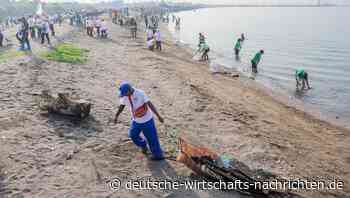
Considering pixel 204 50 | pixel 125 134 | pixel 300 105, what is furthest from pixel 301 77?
pixel 125 134

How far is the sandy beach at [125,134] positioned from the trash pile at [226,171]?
29 cm

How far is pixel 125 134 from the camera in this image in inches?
340

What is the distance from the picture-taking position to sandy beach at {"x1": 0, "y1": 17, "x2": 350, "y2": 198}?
6.50 m

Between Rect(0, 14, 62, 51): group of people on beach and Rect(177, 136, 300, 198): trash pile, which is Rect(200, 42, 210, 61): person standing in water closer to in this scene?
Rect(0, 14, 62, 51): group of people on beach

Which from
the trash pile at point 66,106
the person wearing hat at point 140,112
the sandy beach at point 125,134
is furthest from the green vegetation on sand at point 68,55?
the person wearing hat at point 140,112

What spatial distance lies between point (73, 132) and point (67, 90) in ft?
12.1

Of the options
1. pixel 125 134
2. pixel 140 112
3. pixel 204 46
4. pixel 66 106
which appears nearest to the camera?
pixel 140 112

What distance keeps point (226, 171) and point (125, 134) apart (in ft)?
10.3

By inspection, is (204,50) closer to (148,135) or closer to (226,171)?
(148,135)

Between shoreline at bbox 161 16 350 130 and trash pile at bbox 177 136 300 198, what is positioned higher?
trash pile at bbox 177 136 300 198

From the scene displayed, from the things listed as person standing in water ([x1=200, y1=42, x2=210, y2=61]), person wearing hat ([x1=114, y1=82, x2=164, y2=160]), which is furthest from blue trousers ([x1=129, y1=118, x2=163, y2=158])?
person standing in water ([x1=200, y1=42, x2=210, y2=61])

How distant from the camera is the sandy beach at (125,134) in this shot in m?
6.50

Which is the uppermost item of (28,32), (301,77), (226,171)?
(28,32)

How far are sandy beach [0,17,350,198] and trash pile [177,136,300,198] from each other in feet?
0.94
